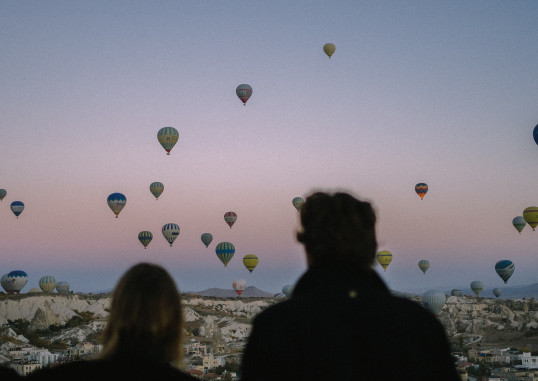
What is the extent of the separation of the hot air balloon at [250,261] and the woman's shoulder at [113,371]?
42.5 metres

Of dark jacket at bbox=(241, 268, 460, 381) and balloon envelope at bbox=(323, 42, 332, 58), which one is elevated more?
balloon envelope at bbox=(323, 42, 332, 58)

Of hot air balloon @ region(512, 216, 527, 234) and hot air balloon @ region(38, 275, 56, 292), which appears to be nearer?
hot air balloon @ region(512, 216, 527, 234)

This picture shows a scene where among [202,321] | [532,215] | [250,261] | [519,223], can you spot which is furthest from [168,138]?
[519,223]

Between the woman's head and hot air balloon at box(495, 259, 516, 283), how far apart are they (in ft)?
158

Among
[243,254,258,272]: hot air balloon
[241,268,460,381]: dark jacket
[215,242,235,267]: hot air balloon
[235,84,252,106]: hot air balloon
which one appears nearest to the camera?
[241,268,460,381]: dark jacket

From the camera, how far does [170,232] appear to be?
136 feet

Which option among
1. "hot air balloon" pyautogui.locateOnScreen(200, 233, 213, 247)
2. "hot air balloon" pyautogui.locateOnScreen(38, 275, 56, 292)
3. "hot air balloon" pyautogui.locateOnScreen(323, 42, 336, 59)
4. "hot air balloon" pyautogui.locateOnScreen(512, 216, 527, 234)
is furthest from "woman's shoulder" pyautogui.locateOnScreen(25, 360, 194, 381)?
"hot air balloon" pyautogui.locateOnScreen(38, 275, 56, 292)

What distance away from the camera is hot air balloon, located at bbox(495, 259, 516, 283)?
46094mm

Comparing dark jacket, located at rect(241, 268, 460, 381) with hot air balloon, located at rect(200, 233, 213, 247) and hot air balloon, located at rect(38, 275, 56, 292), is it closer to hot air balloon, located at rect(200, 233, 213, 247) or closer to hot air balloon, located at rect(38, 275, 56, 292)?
hot air balloon, located at rect(200, 233, 213, 247)

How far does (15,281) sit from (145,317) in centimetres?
5234

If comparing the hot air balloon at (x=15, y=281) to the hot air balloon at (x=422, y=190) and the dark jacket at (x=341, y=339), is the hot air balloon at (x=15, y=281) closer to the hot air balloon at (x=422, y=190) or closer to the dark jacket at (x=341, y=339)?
the hot air balloon at (x=422, y=190)

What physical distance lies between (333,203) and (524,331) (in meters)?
54.6

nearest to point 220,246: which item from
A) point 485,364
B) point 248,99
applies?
point 248,99

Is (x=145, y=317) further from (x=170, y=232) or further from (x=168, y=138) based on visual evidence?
(x=170, y=232)
